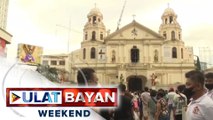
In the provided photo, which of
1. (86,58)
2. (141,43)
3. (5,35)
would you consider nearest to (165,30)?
(141,43)

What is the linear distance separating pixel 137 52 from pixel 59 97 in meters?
47.2

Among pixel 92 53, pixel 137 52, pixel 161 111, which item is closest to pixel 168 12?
pixel 137 52

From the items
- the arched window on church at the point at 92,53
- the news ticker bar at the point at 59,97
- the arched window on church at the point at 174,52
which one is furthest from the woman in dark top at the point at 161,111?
the arched window on church at the point at 174,52

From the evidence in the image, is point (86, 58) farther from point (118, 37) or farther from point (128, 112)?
point (128, 112)

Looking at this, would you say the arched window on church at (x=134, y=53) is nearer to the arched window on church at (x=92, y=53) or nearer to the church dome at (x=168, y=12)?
the arched window on church at (x=92, y=53)

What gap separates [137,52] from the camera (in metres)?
50.2

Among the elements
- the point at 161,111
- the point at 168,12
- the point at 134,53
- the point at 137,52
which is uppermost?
the point at 168,12

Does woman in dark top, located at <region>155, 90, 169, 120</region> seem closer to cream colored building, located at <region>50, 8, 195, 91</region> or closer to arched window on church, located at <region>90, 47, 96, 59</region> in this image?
cream colored building, located at <region>50, 8, 195, 91</region>

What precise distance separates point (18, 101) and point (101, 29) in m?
49.4

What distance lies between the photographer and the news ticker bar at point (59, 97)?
10.6 ft

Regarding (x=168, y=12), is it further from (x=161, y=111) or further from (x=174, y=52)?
(x=161, y=111)

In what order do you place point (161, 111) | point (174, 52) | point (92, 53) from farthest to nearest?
point (92, 53) → point (174, 52) → point (161, 111)

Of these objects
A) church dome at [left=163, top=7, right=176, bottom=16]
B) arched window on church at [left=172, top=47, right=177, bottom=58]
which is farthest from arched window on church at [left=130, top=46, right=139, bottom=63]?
church dome at [left=163, top=7, right=176, bottom=16]

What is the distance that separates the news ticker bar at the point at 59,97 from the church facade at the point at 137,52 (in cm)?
4350
